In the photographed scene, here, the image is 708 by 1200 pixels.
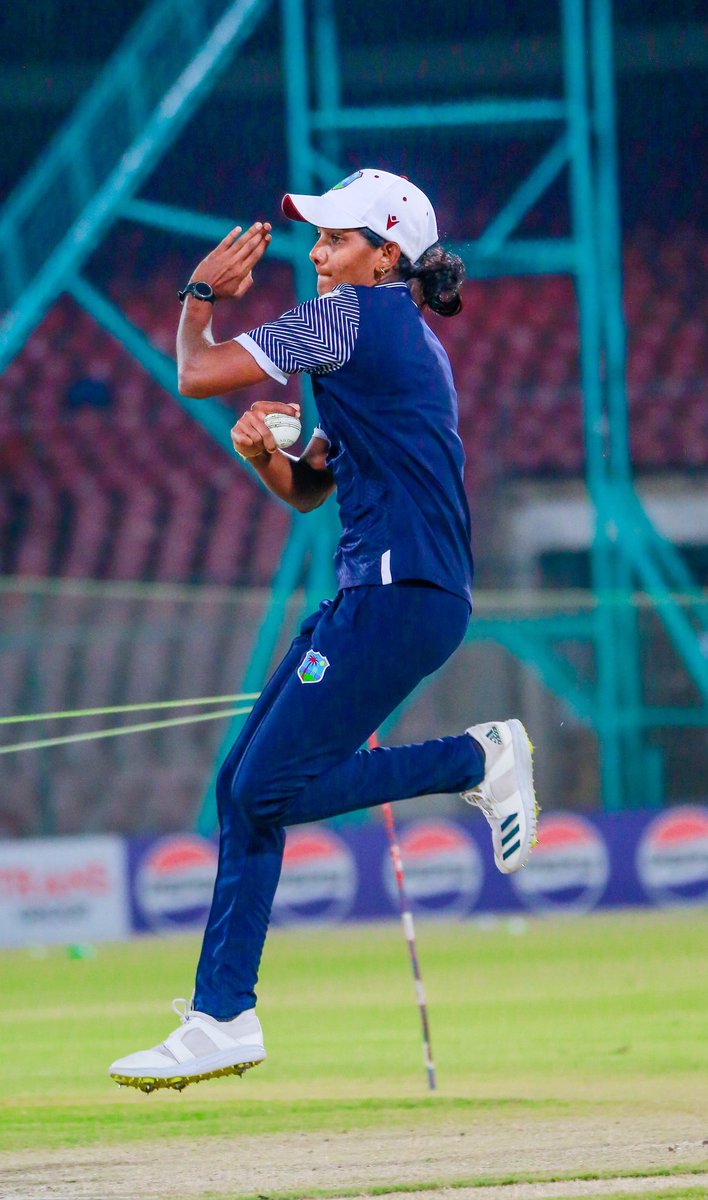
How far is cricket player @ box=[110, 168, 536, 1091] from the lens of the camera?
14.5ft

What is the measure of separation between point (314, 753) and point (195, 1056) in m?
0.80

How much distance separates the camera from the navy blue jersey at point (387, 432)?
14.4 ft

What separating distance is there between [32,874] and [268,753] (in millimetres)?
9192

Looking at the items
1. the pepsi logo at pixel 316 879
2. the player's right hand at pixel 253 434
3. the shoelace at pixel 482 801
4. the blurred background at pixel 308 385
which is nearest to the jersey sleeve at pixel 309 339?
the player's right hand at pixel 253 434

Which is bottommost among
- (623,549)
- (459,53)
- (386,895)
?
(386,895)

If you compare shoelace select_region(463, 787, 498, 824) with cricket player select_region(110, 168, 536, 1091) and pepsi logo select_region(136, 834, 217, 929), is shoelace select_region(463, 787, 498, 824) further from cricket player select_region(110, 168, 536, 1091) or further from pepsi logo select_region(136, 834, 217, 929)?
pepsi logo select_region(136, 834, 217, 929)

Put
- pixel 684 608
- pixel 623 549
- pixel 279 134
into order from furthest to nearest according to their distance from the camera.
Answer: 1. pixel 279 134
2. pixel 623 549
3. pixel 684 608

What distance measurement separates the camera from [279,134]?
20.1 meters

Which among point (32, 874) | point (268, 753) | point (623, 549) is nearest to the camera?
point (268, 753)

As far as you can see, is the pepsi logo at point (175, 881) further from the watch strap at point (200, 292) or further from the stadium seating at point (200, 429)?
the watch strap at point (200, 292)

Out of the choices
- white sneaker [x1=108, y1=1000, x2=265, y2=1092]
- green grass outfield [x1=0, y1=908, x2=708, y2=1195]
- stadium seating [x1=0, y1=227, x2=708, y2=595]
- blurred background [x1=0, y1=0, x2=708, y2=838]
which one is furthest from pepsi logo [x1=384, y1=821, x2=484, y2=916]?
white sneaker [x1=108, y1=1000, x2=265, y2=1092]

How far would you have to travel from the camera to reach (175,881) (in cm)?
1345

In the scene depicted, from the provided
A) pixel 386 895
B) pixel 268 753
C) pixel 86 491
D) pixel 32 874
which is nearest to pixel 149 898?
pixel 32 874

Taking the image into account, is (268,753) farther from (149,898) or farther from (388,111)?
(388,111)
